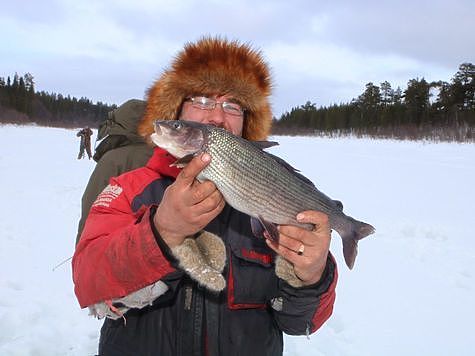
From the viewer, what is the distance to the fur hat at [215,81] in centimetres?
281

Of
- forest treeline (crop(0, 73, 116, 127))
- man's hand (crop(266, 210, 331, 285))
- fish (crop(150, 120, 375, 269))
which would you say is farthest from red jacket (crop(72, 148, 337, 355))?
forest treeline (crop(0, 73, 116, 127))

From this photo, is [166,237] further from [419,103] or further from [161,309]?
[419,103]

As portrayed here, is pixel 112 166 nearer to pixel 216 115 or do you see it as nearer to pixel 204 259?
pixel 216 115

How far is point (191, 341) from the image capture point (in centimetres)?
221

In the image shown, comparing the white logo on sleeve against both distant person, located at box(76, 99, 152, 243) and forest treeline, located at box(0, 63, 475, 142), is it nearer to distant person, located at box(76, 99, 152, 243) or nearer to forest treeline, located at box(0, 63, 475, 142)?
distant person, located at box(76, 99, 152, 243)

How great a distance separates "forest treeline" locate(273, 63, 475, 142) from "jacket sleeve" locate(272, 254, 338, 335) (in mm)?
22349

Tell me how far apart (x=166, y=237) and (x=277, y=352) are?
1063mm

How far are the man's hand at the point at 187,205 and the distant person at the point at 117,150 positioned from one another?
1920mm

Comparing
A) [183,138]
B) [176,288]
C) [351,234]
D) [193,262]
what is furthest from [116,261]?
[351,234]

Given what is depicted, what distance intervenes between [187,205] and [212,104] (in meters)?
1.07

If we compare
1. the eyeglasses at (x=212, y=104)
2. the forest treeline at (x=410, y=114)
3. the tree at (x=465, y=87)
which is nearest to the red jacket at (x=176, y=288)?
the eyeglasses at (x=212, y=104)

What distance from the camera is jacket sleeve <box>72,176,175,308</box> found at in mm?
1896

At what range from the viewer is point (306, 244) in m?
2.12

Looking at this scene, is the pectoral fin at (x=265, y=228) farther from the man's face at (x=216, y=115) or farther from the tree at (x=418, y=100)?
the tree at (x=418, y=100)
